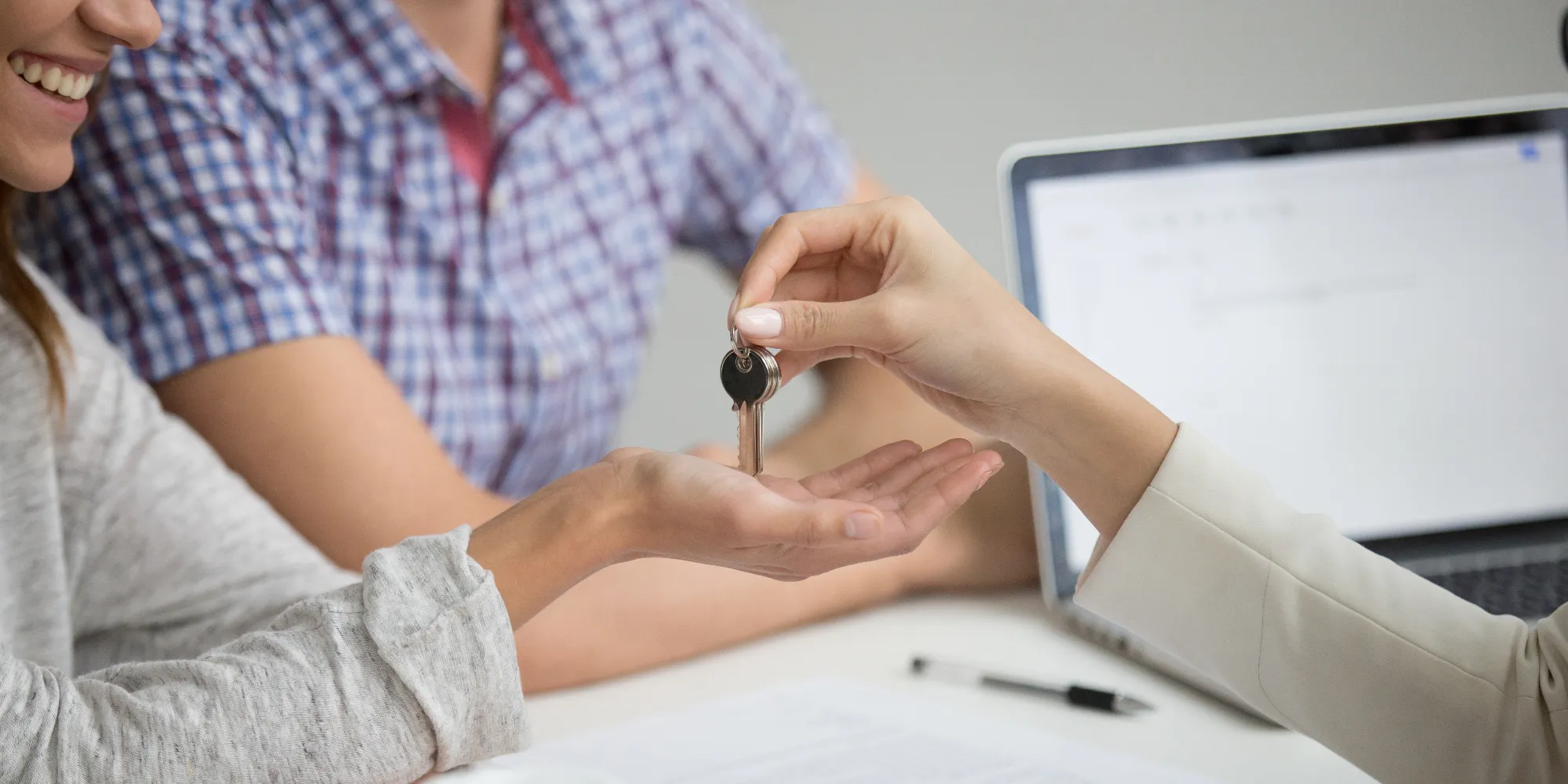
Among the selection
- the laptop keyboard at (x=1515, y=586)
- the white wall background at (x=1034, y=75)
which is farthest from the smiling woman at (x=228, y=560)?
the white wall background at (x=1034, y=75)

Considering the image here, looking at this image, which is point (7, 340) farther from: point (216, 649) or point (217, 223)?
point (216, 649)

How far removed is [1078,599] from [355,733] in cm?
41

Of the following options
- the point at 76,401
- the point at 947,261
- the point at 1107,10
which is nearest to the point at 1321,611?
the point at 947,261

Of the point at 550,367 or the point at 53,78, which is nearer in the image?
the point at 53,78

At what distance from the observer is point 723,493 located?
2.15ft

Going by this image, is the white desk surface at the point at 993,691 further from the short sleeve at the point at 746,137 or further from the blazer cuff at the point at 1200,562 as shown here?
the short sleeve at the point at 746,137

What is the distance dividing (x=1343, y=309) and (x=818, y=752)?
59 cm

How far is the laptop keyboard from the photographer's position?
93cm

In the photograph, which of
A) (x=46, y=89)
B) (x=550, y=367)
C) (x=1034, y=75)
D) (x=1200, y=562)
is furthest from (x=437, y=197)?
(x=1034, y=75)

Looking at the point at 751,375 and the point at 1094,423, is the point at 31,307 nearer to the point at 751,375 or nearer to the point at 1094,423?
the point at 751,375

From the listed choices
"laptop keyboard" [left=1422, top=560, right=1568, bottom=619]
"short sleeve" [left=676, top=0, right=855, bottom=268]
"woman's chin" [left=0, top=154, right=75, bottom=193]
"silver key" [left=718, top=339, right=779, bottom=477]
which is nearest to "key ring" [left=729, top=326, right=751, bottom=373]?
"silver key" [left=718, top=339, right=779, bottom=477]

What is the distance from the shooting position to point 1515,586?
970mm

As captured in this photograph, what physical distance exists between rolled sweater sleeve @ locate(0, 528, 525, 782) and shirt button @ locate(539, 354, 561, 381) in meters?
0.56

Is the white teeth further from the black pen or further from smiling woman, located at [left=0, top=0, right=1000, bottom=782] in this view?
the black pen
